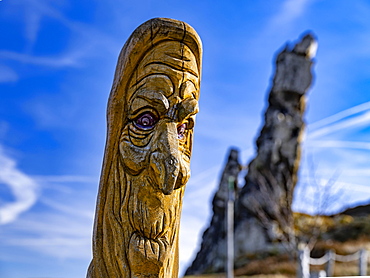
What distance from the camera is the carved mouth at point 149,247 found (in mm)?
2973

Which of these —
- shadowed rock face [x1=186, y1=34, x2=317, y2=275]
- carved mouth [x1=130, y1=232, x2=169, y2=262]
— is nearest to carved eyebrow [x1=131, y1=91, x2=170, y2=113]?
carved mouth [x1=130, y1=232, x2=169, y2=262]

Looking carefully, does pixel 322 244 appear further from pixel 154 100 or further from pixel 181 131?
pixel 154 100

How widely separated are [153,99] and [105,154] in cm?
52

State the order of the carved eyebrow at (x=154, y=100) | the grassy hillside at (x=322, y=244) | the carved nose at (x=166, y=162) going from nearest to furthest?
the carved nose at (x=166, y=162) < the carved eyebrow at (x=154, y=100) < the grassy hillside at (x=322, y=244)

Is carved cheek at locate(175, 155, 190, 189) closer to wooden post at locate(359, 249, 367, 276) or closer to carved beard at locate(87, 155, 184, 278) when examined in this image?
carved beard at locate(87, 155, 184, 278)

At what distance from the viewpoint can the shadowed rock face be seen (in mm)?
21812

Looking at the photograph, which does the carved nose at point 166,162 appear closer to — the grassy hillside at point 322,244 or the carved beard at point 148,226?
the carved beard at point 148,226

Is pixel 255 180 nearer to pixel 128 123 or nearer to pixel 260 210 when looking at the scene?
pixel 260 210

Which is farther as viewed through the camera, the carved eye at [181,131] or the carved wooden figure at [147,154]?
the carved eye at [181,131]

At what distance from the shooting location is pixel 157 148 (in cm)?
302

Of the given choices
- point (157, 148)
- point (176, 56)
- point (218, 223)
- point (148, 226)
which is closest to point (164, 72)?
point (176, 56)

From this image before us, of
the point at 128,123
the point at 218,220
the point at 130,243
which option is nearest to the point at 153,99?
the point at 128,123

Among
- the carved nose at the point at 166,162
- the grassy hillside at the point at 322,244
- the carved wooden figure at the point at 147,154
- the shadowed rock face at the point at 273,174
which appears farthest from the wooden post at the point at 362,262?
the carved nose at the point at 166,162

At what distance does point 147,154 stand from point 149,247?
2.00 feet
